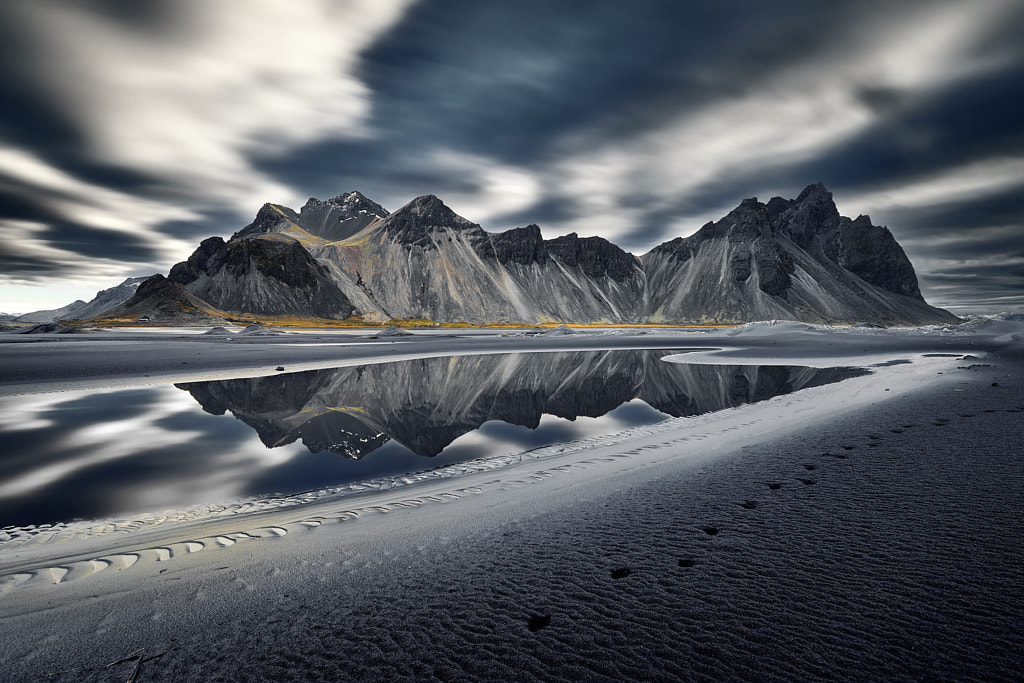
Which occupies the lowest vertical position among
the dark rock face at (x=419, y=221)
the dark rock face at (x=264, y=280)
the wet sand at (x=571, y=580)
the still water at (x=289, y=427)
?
the still water at (x=289, y=427)

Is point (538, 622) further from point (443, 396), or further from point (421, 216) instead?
point (421, 216)

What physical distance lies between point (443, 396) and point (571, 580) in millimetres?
15546

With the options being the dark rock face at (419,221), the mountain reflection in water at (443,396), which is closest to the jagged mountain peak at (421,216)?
the dark rock face at (419,221)

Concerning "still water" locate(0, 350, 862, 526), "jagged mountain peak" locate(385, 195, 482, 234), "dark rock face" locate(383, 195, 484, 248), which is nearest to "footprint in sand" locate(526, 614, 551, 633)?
"still water" locate(0, 350, 862, 526)

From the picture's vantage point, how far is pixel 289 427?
13.3 meters

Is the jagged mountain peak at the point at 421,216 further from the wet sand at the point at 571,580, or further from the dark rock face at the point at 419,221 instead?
the wet sand at the point at 571,580

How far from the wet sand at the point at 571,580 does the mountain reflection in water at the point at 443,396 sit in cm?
500

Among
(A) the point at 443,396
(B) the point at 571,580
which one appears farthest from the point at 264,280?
(B) the point at 571,580

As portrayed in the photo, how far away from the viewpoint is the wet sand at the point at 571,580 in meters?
3.02

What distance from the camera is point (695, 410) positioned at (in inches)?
601

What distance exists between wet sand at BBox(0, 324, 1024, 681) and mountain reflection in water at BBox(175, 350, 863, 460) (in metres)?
5.00

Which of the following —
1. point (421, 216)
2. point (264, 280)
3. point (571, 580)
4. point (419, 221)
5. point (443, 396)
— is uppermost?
point (421, 216)

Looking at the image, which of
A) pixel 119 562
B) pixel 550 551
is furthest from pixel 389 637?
pixel 119 562

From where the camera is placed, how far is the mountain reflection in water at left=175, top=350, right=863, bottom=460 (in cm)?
1295
